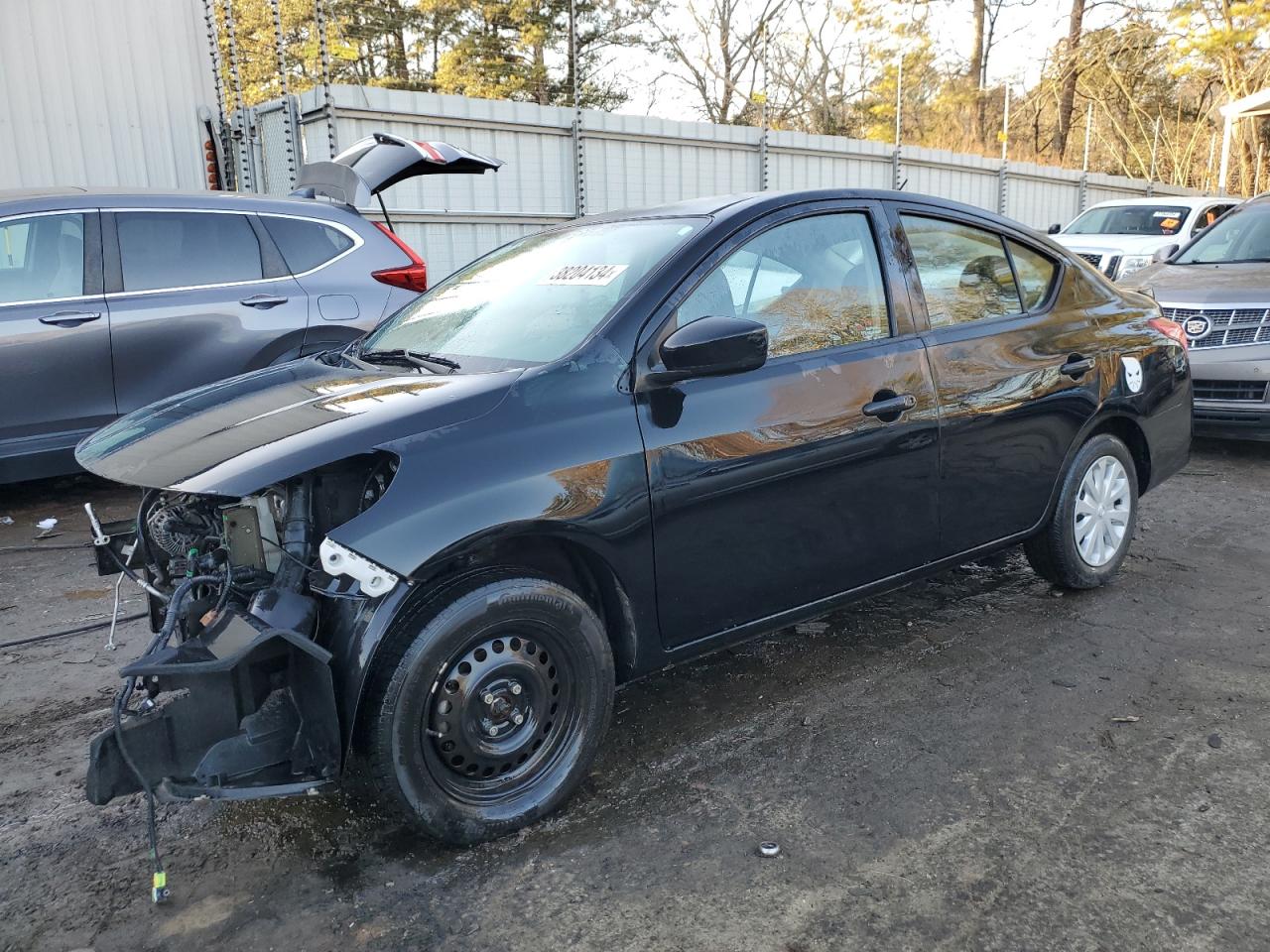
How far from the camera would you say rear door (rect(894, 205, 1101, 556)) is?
366 cm

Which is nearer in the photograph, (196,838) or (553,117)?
(196,838)

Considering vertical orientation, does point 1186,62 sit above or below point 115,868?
above

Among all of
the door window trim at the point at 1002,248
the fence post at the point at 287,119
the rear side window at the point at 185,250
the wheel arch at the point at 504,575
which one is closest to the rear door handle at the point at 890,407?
the door window trim at the point at 1002,248

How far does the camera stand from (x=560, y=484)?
2.66 metres

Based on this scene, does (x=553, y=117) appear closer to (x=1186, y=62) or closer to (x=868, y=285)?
(x=868, y=285)

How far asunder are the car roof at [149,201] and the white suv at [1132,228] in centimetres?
980

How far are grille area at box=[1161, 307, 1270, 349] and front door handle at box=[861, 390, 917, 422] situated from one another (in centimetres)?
444

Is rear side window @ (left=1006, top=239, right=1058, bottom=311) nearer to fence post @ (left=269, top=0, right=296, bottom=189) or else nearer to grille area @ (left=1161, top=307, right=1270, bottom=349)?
grille area @ (left=1161, top=307, right=1270, bottom=349)

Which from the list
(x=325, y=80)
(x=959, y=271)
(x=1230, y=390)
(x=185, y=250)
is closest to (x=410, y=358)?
(x=959, y=271)

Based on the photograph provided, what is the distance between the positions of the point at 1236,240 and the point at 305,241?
733cm

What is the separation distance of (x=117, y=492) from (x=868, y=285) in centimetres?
481

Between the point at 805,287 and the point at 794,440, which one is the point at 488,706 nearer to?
the point at 794,440

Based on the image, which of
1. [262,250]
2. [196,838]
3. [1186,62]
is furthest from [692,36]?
[196,838]

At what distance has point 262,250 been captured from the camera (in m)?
5.96
